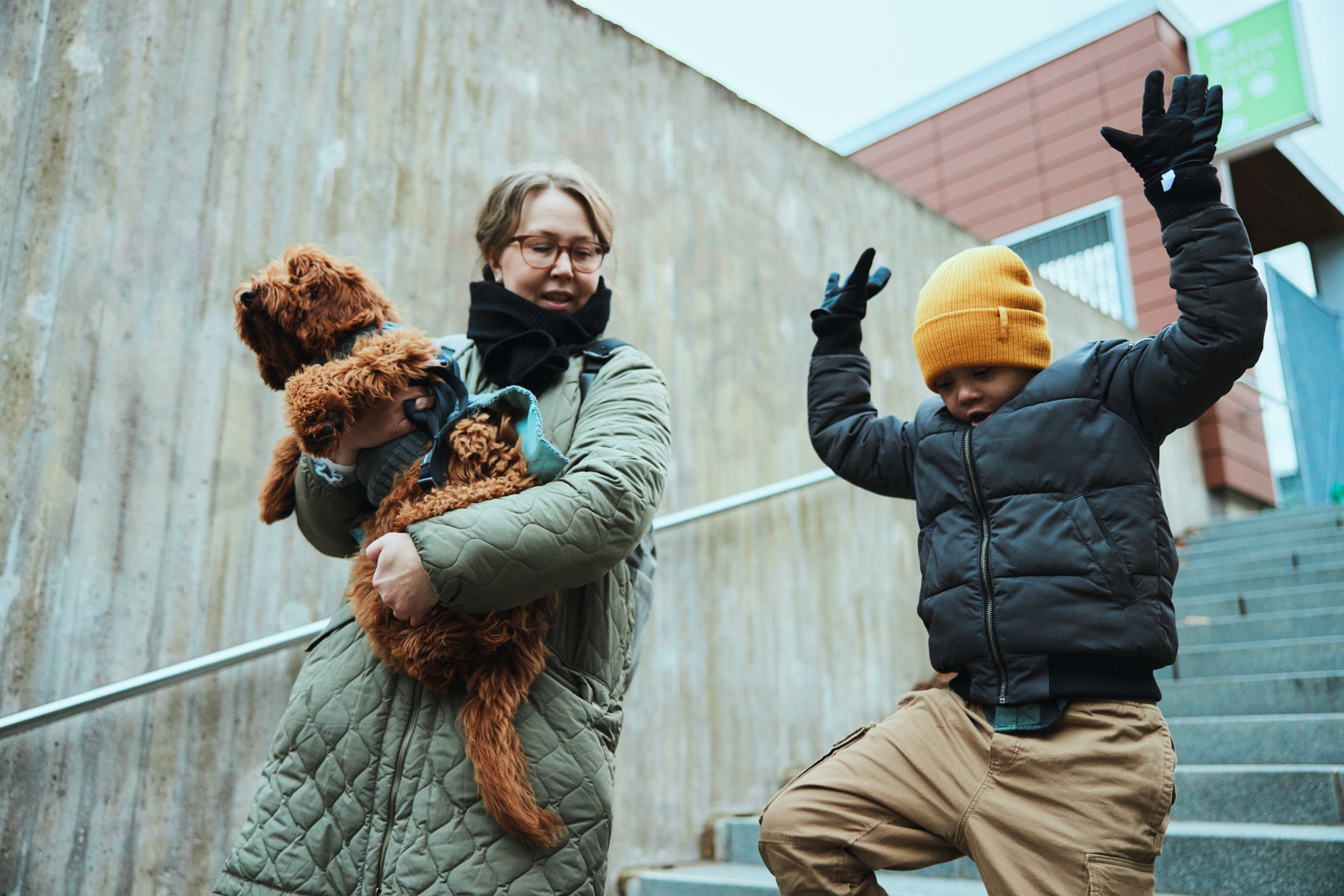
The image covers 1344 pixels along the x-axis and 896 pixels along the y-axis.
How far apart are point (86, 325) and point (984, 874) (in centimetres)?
234

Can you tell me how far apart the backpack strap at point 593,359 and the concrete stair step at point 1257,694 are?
2.88 meters

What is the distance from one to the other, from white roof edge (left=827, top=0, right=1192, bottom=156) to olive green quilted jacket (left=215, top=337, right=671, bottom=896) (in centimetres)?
848

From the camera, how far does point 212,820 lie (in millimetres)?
2416

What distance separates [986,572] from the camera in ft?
5.29

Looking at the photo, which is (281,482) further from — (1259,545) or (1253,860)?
(1259,545)

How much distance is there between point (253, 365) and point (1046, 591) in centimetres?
Answer: 215

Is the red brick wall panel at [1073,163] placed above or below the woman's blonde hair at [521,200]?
above

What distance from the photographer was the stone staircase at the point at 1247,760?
2.28 meters

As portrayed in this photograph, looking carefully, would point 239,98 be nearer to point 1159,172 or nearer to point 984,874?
point 1159,172

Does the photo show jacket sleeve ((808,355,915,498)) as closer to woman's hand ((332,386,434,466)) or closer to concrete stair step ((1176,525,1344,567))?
woman's hand ((332,386,434,466))

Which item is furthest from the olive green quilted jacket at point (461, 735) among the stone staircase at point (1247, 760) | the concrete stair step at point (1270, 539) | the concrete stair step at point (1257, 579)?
the concrete stair step at point (1270, 539)

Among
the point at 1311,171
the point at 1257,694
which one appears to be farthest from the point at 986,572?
the point at 1311,171

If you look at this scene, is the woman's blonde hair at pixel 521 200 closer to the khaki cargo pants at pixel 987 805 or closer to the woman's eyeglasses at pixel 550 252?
the woman's eyeglasses at pixel 550 252

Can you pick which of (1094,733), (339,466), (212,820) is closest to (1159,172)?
(1094,733)
